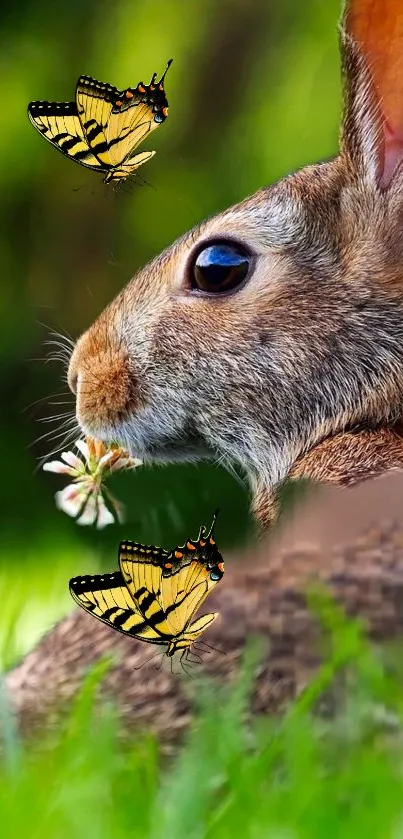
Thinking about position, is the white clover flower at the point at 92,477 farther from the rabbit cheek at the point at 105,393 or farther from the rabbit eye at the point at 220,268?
the rabbit eye at the point at 220,268

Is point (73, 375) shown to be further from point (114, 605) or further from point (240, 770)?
point (240, 770)

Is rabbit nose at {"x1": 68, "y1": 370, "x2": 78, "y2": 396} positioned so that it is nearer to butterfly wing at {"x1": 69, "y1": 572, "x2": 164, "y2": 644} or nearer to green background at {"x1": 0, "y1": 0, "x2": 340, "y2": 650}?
green background at {"x1": 0, "y1": 0, "x2": 340, "y2": 650}

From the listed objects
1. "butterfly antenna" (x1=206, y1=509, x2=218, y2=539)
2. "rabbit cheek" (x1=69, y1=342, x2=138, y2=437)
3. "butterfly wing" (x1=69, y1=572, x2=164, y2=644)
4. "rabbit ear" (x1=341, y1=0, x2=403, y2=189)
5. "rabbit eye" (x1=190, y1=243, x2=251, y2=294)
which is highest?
"rabbit ear" (x1=341, y1=0, x2=403, y2=189)

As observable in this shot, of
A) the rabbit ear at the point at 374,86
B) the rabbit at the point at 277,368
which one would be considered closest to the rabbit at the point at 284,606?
the rabbit at the point at 277,368

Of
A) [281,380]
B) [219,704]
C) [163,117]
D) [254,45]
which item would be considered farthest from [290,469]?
[254,45]

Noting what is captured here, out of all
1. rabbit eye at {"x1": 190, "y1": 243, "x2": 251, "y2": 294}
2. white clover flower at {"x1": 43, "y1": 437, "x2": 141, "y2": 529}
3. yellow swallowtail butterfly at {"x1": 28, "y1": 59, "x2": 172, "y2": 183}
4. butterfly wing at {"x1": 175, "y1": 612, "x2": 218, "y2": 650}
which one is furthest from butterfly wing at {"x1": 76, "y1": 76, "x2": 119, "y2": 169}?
butterfly wing at {"x1": 175, "y1": 612, "x2": 218, "y2": 650}

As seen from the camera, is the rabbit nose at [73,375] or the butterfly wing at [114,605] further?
the rabbit nose at [73,375]

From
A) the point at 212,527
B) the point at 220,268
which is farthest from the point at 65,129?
the point at 212,527
